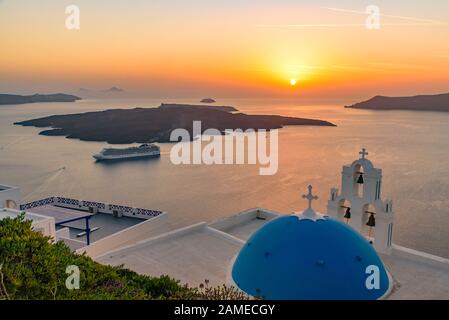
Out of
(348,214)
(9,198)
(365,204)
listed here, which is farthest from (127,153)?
(365,204)

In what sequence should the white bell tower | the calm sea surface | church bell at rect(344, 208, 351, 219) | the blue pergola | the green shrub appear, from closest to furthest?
the green shrub, the white bell tower, church bell at rect(344, 208, 351, 219), the blue pergola, the calm sea surface

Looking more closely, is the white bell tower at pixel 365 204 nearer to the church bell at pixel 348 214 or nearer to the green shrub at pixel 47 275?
the church bell at pixel 348 214

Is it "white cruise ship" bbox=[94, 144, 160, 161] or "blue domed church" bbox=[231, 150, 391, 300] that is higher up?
"blue domed church" bbox=[231, 150, 391, 300]

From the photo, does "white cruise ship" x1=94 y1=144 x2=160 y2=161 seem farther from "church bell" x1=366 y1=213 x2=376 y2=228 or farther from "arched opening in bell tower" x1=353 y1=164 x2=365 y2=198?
"church bell" x1=366 y1=213 x2=376 y2=228

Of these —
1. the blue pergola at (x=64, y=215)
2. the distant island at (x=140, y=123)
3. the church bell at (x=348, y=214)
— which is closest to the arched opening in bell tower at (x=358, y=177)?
the church bell at (x=348, y=214)

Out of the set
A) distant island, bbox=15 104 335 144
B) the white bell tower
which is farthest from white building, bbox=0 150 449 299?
distant island, bbox=15 104 335 144

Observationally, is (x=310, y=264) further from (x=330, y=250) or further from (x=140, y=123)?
(x=140, y=123)
